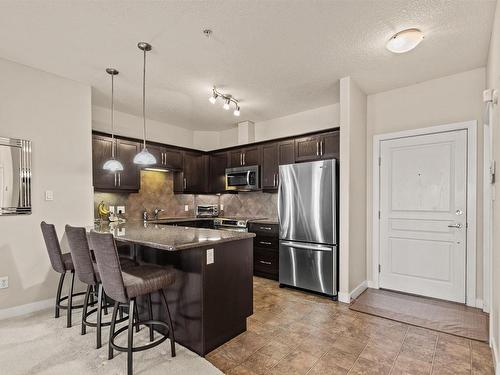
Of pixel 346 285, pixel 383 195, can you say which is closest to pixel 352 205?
pixel 383 195

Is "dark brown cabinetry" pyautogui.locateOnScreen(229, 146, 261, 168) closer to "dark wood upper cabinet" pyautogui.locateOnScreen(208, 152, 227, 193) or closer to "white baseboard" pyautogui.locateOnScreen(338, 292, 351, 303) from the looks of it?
"dark wood upper cabinet" pyautogui.locateOnScreen(208, 152, 227, 193)

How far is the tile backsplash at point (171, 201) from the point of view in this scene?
477 centimetres

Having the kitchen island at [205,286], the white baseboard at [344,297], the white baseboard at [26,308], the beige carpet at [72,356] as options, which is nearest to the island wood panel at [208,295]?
the kitchen island at [205,286]

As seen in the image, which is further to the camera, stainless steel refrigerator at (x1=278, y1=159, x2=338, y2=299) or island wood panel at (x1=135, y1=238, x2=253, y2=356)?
stainless steel refrigerator at (x1=278, y1=159, x2=338, y2=299)

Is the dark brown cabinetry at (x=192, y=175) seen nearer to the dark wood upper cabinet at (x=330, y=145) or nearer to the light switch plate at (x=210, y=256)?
the dark wood upper cabinet at (x=330, y=145)

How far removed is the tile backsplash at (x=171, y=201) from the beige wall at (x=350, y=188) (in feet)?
5.54

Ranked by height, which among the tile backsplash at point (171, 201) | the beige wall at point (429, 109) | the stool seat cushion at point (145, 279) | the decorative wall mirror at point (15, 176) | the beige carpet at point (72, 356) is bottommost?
the beige carpet at point (72, 356)

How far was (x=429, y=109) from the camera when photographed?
352 centimetres

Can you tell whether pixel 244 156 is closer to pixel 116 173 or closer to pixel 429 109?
pixel 116 173

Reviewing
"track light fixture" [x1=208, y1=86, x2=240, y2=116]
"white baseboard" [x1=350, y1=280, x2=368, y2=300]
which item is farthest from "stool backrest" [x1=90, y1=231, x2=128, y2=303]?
"white baseboard" [x1=350, y1=280, x2=368, y2=300]

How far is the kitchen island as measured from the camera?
7.21 ft

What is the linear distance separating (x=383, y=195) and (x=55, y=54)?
4.34 metres

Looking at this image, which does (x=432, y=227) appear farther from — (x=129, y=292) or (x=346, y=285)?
(x=129, y=292)

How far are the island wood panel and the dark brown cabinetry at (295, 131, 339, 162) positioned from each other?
1.99 m
